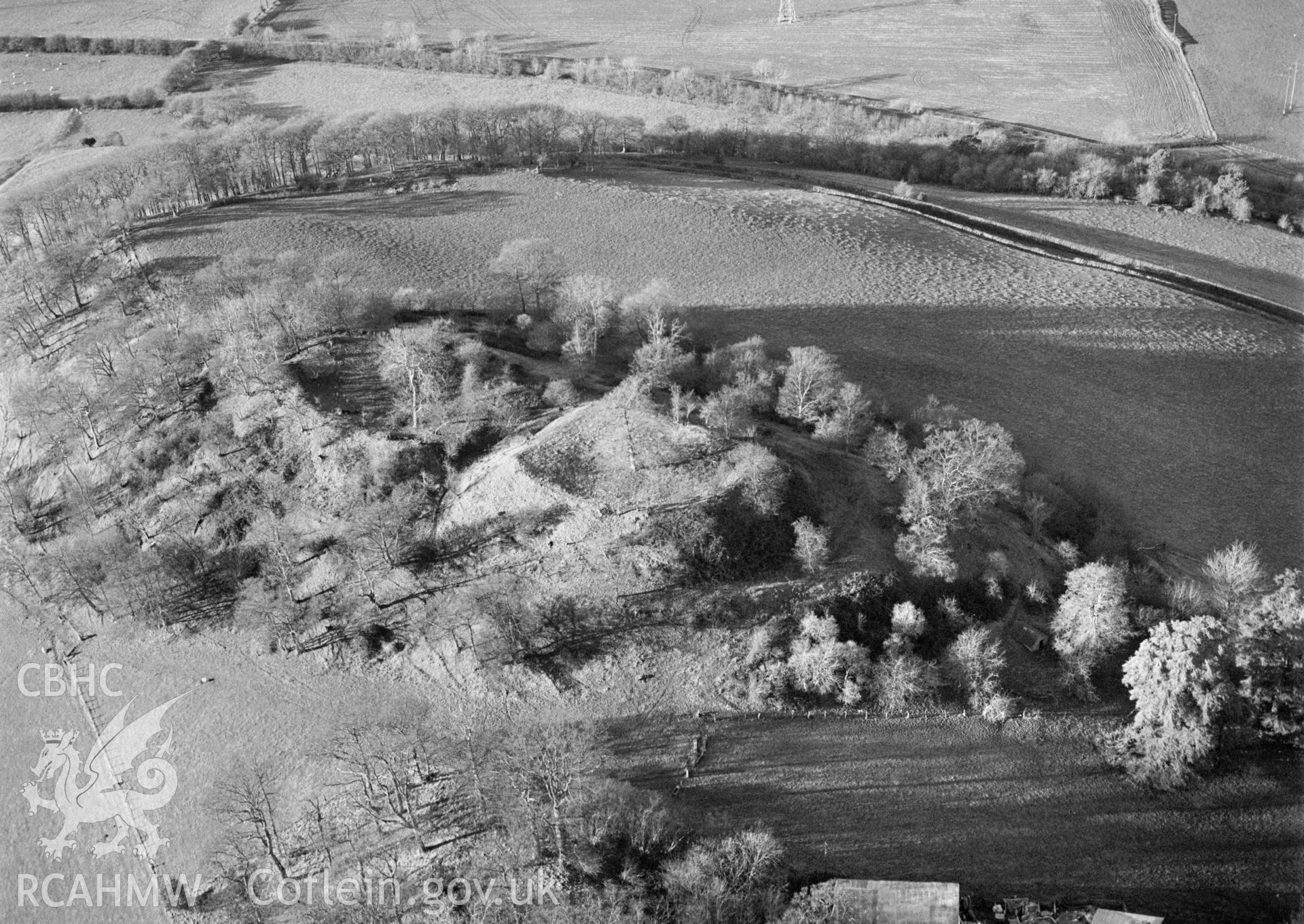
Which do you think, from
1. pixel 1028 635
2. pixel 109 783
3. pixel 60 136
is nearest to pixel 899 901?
pixel 1028 635

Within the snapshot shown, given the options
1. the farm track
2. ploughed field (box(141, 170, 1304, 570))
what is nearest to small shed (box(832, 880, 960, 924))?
ploughed field (box(141, 170, 1304, 570))

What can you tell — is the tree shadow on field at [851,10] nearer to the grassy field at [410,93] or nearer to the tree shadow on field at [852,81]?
the tree shadow on field at [852,81]

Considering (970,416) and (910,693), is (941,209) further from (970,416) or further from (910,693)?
(910,693)

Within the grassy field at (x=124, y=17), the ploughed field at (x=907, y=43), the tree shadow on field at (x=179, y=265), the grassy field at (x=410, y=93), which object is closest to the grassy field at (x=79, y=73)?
the grassy field at (x=124, y=17)

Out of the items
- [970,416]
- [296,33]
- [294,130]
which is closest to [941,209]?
[970,416]

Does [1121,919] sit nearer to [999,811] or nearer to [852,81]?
[999,811]
